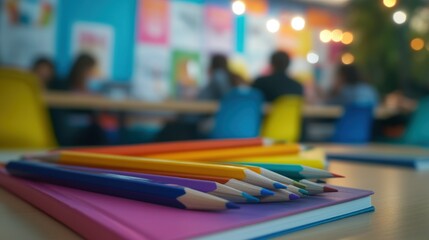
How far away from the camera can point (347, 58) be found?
583cm

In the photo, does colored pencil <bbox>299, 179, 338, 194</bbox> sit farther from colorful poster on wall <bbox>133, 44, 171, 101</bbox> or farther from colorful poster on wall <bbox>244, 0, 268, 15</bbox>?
colorful poster on wall <bbox>244, 0, 268, 15</bbox>

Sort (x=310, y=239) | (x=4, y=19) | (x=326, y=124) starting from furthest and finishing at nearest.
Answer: (x=4, y=19)
(x=326, y=124)
(x=310, y=239)

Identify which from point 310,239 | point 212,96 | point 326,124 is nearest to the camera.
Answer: point 310,239

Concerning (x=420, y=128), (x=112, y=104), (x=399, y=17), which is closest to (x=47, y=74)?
(x=112, y=104)

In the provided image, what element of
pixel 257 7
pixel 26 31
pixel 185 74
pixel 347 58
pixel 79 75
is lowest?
pixel 79 75

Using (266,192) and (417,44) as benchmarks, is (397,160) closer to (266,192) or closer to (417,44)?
(266,192)

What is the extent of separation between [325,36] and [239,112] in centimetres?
400

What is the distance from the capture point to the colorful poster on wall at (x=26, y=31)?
4289 mm

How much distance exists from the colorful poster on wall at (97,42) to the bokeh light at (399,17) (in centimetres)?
305

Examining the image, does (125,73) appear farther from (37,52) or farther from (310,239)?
(310,239)

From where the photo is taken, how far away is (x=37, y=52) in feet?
14.6

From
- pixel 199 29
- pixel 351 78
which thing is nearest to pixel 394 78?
pixel 351 78

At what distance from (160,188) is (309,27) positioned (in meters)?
6.13

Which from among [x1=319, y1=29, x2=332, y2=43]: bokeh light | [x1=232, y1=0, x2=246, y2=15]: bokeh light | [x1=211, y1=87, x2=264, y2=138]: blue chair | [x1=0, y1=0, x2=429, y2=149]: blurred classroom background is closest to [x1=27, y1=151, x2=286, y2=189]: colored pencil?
[x1=0, y1=0, x2=429, y2=149]: blurred classroom background
